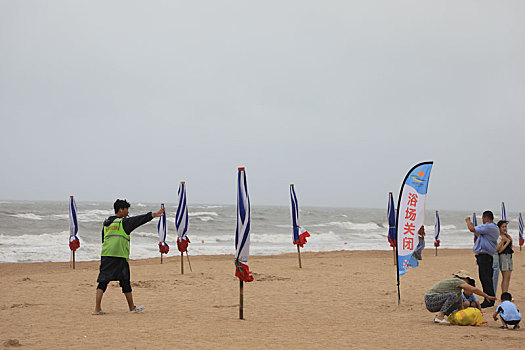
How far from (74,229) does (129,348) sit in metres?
9.94

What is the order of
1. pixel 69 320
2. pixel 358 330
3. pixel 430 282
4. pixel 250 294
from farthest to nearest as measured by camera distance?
pixel 430 282 → pixel 250 294 → pixel 69 320 → pixel 358 330

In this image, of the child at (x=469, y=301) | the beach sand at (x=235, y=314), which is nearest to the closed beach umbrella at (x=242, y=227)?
the beach sand at (x=235, y=314)

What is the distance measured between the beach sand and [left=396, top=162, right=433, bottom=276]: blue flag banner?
992 millimetres

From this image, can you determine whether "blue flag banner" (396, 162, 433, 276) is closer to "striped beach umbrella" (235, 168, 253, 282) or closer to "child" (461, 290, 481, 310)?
"child" (461, 290, 481, 310)

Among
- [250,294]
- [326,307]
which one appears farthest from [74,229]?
[326,307]

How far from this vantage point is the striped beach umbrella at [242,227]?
6.61m

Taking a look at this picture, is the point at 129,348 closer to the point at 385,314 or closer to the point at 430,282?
the point at 385,314

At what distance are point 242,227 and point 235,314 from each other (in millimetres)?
1691

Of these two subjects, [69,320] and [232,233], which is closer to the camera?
[69,320]

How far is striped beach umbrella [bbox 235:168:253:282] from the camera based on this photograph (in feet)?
21.7

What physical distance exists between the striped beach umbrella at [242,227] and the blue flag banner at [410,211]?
263 cm

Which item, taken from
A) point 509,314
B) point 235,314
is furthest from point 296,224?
point 509,314

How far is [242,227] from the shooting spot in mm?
6605

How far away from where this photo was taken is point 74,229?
46.0 feet
